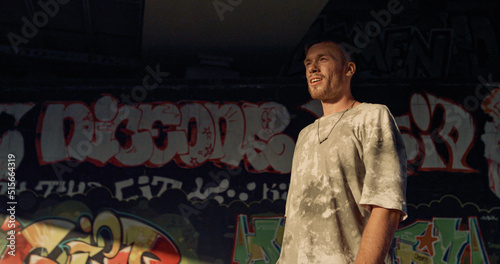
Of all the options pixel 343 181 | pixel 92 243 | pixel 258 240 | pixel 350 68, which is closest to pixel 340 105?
pixel 350 68

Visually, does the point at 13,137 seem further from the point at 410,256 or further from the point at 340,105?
the point at 410,256

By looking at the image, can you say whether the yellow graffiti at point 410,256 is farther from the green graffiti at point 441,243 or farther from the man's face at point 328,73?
the man's face at point 328,73

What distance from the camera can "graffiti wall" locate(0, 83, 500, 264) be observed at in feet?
24.6

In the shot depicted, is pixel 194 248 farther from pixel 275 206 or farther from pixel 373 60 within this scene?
pixel 373 60

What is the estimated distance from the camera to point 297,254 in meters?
2.21

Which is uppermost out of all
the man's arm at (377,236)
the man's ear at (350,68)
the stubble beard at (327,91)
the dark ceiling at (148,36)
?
the dark ceiling at (148,36)

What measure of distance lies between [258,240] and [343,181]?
5.66 m

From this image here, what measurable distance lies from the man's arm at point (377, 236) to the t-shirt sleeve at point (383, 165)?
0.16ft

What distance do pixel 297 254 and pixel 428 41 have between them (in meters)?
8.75

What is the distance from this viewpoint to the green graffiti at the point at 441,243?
7.41 m

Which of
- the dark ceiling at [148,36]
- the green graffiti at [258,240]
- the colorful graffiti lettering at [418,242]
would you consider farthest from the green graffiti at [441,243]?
the dark ceiling at [148,36]

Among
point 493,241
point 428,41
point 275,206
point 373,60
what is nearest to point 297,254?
point 275,206

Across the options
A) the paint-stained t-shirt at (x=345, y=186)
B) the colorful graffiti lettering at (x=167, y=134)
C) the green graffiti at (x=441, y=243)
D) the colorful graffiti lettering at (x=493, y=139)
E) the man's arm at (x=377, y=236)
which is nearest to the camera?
the man's arm at (x=377, y=236)

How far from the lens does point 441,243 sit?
746 centimetres
